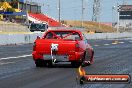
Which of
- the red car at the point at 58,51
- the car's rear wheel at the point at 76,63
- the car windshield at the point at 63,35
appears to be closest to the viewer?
the red car at the point at 58,51

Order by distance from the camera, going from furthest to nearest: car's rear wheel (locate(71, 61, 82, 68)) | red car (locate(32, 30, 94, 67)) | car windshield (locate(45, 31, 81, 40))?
car windshield (locate(45, 31, 81, 40)) < car's rear wheel (locate(71, 61, 82, 68)) < red car (locate(32, 30, 94, 67))

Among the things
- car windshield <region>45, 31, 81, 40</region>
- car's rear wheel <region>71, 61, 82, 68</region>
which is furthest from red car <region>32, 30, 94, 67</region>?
car windshield <region>45, 31, 81, 40</region>

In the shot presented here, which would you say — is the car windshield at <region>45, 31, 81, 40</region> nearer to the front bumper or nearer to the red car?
the red car

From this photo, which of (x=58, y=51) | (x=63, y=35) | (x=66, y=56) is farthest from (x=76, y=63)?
(x=63, y=35)

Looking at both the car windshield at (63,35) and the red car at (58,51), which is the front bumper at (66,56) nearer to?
the red car at (58,51)

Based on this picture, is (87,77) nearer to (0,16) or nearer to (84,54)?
(84,54)

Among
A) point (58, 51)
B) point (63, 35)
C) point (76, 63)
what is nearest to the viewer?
point (58, 51)

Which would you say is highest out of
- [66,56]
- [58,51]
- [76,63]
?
[58,51]

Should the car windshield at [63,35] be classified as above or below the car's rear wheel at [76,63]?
above

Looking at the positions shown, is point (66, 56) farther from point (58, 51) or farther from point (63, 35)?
point (63, 35)

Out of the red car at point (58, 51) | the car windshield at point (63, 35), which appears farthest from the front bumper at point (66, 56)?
the car windshield at point (63, 35)

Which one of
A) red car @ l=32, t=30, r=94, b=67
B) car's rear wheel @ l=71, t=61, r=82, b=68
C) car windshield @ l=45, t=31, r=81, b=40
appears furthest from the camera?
car windshield @ l=45, t=31, r=81, b=40

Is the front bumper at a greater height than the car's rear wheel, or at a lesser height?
greater

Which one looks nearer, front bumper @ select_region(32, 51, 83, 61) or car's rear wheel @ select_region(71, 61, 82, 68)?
front bumper @ select_region(32, 51, 83, 61)
